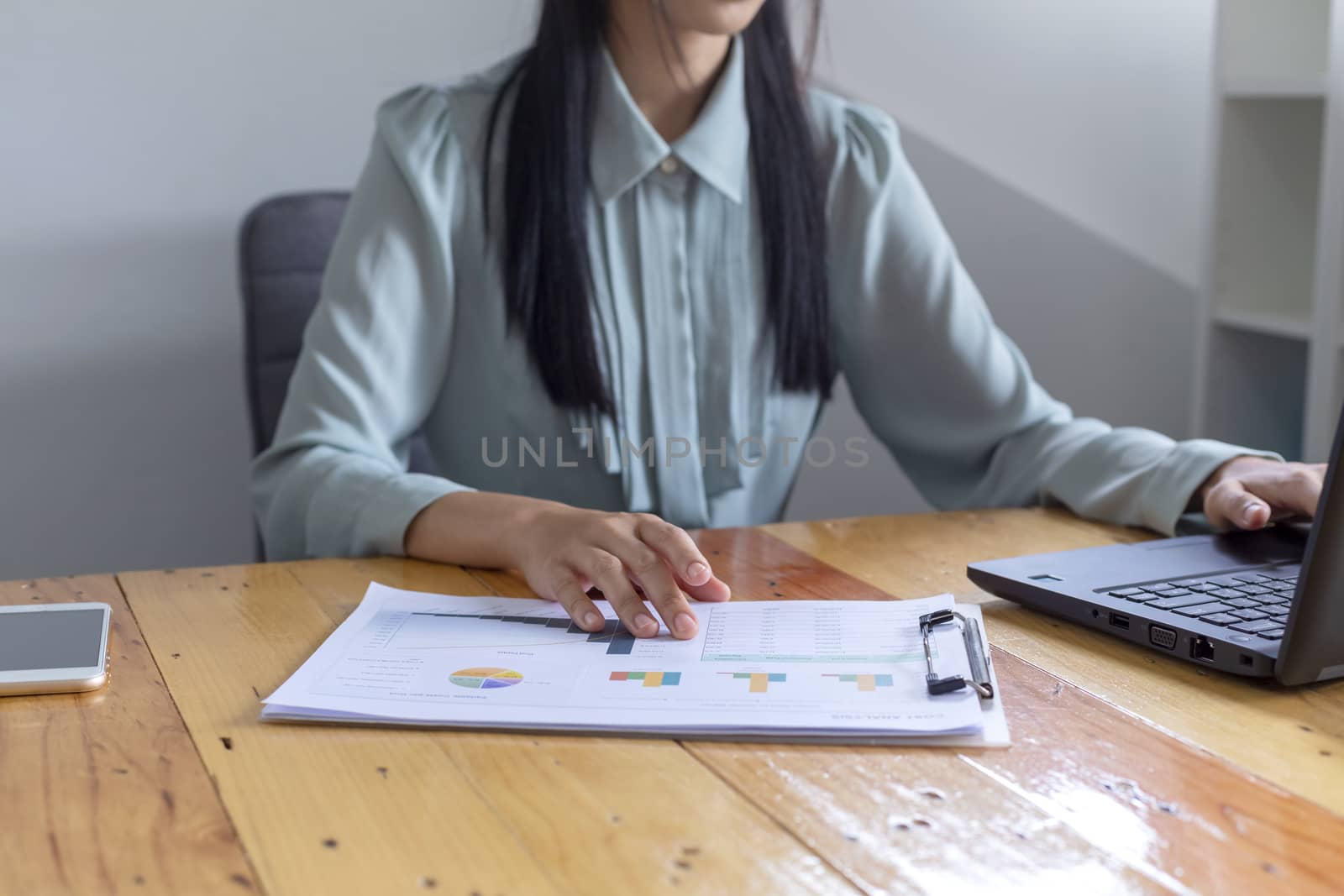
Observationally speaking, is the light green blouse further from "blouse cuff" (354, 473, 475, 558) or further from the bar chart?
the bar chart

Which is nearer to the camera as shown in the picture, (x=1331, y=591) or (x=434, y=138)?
(x=1331, y=591)

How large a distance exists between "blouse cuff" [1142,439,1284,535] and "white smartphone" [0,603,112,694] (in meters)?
0.74

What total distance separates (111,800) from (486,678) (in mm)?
191

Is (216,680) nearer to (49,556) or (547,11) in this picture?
(547,11)

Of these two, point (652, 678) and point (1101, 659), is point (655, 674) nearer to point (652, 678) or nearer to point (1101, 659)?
point (652, 678)

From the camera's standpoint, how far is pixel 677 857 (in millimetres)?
500

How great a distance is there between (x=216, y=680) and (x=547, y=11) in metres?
0.77

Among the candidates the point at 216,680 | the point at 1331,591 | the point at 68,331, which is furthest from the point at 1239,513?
the point at 68,331

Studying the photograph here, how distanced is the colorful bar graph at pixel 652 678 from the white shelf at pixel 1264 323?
4.29ft

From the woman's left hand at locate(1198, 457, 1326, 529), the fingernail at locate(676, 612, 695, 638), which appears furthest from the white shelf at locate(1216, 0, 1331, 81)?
the fingernail at locate(676, 612, 695, 638)

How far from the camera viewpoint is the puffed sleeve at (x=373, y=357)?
100 centimetres

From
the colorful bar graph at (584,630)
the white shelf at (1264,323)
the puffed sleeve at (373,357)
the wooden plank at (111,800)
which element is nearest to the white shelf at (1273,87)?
the white shelf at (1264,323)

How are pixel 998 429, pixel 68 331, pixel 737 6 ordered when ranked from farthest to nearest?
1. pixel 68 331
2. pixel 998 429
3. pixel 737 6

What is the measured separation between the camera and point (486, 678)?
0.68 m
